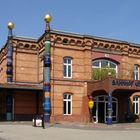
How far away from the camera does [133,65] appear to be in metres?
42.0

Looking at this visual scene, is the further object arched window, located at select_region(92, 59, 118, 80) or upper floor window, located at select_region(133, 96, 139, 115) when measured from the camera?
upper floor window, located at select_region(133, 96, 139, 115)

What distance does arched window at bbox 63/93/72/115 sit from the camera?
36.8 meters

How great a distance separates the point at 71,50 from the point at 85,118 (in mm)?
6903

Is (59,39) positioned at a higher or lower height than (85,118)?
higher

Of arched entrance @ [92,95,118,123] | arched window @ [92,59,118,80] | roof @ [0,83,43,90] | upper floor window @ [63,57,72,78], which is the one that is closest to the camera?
roof @ [0,83,43,90]

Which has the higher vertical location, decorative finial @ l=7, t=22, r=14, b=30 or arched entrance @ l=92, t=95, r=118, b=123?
decorative finial @ l=7, t=22, r=14, b=30

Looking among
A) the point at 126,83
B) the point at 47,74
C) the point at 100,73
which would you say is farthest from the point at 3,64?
the point at 126,83

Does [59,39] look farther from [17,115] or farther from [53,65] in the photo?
[17,115]

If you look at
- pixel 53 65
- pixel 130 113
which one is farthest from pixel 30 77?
pixel 130 113

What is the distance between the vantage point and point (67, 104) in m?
36.9

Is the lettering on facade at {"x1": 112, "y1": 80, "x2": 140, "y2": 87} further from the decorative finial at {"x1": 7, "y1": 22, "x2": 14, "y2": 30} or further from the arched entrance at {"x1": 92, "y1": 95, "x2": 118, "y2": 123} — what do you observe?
the decorative finial at {"x1": 7, "y1": 22, "x2": 14, "y2": 30}

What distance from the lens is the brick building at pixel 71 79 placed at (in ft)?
119

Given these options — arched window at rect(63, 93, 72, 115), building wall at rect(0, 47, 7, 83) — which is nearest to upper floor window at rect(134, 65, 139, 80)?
arched window at rect(63, 93, 72, 115)

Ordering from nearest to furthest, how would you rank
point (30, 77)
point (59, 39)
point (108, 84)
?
point (108, 84), point (59, 39), point (30, 77)
